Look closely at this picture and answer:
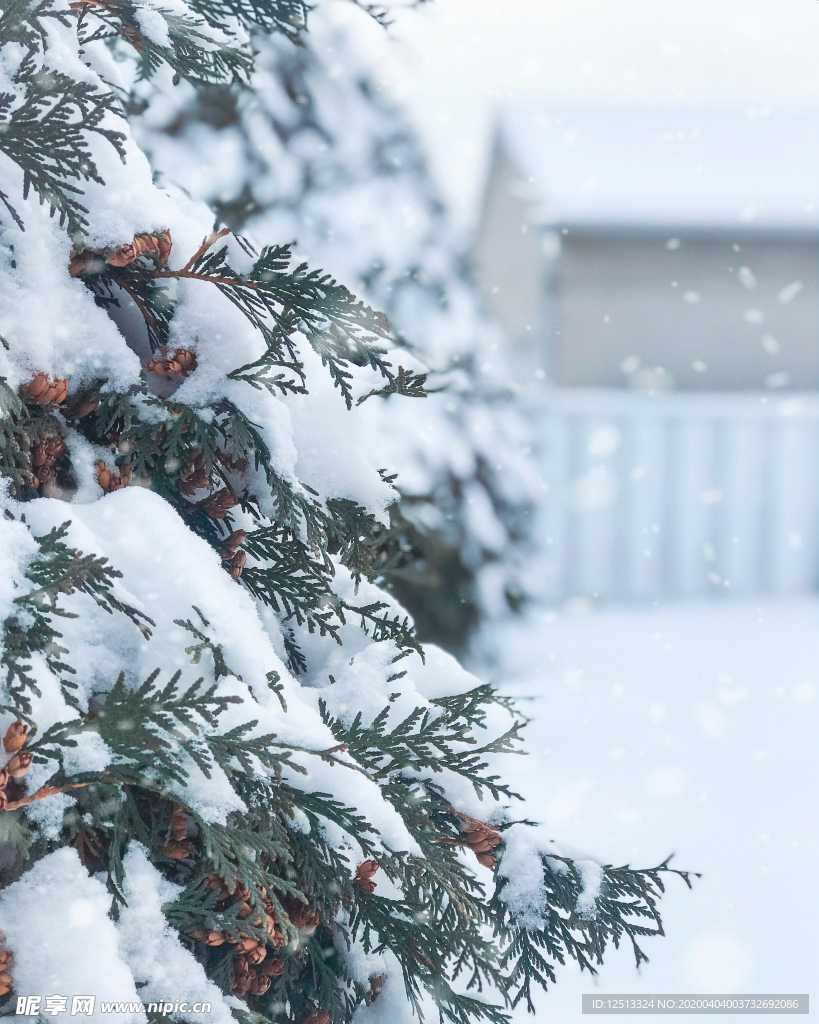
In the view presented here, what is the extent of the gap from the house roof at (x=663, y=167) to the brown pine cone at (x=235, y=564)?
8.24 m

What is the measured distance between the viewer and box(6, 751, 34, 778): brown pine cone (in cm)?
96

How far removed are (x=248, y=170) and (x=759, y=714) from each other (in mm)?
5061

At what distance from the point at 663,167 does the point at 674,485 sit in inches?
154

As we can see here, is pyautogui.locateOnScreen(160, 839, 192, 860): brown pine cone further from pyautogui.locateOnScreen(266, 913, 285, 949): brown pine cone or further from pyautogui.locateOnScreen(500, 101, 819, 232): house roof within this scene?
pyautogui.locateOnScreen(500, 101, 819, 232): house roof

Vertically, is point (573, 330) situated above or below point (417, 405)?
above

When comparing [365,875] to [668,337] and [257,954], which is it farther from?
[668,337]

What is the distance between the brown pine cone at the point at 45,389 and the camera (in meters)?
1.16

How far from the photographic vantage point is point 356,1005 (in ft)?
4.39

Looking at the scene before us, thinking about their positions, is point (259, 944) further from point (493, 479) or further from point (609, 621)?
point (609, 621)

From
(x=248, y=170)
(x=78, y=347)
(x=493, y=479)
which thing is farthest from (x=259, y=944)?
(x=493, y=479)

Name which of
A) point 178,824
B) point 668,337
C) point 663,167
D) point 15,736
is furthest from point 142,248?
point 663,167

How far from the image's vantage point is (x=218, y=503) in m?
1.33

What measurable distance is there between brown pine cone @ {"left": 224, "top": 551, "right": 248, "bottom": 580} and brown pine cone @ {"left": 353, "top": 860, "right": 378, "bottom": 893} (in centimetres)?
48

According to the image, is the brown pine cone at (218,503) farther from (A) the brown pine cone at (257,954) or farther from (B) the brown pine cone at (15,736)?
(A) the brown pine cone at (257,954)
